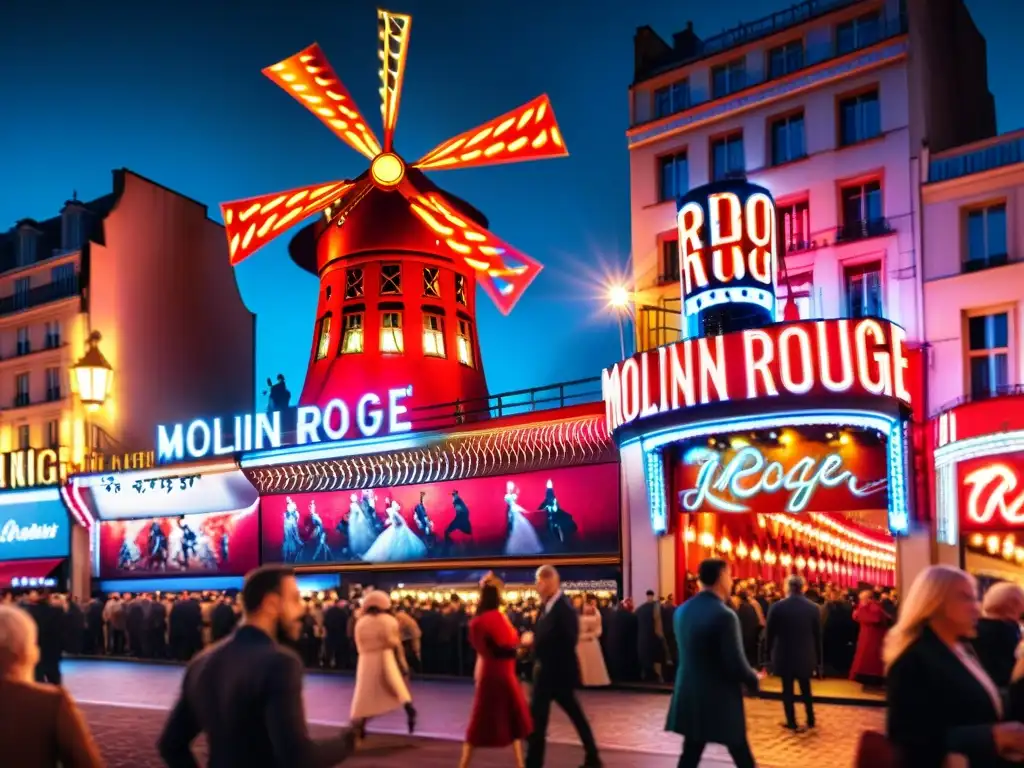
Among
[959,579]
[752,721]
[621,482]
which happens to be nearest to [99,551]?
[621,482]

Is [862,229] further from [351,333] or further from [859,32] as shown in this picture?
[351,333]

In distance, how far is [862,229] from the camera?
2031 centimetres

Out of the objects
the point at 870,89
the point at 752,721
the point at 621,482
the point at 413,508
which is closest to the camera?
the point at 752,721

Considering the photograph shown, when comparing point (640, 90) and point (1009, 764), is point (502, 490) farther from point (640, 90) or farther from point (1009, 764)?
point (1009, 764)

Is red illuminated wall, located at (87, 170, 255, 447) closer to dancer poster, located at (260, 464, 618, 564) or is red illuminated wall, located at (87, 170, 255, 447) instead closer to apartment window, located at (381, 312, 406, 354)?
dancer poster, located at (260, 464, 618, 564)

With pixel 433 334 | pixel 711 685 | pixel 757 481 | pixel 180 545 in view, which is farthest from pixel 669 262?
pixel 711 685

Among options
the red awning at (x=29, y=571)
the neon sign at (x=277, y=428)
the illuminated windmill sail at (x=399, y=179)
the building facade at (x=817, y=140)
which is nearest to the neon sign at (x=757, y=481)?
the building facade at (x=817, y=140)

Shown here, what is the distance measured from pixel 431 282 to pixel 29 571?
13.9 m

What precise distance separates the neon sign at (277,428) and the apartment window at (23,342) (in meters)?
8.47

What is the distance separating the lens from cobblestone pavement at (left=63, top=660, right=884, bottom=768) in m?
10.5

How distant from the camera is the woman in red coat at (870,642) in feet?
50.1

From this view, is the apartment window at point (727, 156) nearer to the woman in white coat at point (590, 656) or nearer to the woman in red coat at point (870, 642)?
the woman in red coat at point (870, 642)

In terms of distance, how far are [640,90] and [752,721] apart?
568 inches

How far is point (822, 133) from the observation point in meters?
21.2
